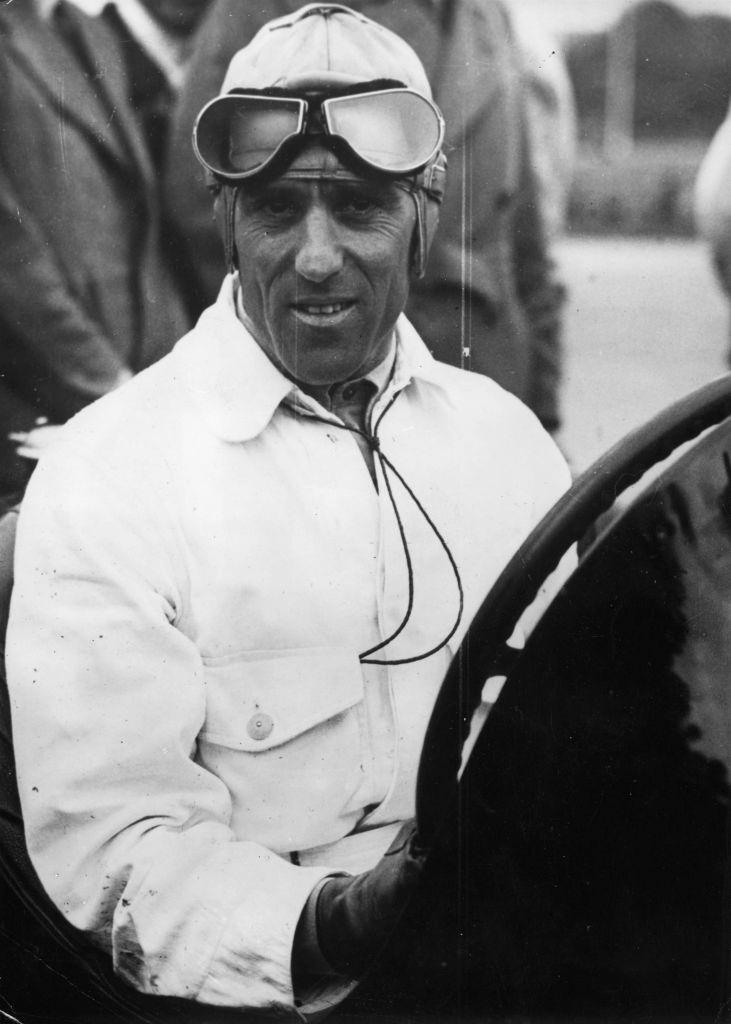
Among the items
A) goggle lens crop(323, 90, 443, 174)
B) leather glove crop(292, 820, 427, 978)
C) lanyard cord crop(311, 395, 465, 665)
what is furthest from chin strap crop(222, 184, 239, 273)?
leather glove crop(292, 820, 427, 978)

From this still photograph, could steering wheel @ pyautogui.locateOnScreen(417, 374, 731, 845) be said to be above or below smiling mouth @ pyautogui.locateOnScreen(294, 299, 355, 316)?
below

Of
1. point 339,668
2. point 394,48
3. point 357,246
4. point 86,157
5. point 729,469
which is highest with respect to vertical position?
point 394,48

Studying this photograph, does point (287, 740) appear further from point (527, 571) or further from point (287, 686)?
point (527, 571)

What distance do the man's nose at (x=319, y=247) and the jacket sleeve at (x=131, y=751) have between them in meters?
0.50

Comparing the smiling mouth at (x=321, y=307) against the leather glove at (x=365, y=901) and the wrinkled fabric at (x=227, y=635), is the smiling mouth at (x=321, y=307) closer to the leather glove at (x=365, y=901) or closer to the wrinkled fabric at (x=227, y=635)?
the wrinkled fabric at (x=227, y=635)

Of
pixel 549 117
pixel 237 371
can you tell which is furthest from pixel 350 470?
pixel 549 117

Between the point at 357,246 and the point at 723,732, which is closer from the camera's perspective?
the point at 357,246

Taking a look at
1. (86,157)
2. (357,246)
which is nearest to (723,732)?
(357,246)

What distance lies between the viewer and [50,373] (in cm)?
246

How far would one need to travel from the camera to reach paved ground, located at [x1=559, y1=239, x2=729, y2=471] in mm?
2379

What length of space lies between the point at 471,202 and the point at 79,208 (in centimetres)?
74

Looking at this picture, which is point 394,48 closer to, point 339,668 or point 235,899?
point 339,668

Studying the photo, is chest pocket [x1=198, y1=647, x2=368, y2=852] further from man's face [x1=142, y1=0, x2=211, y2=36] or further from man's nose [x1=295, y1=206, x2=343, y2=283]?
man's face [x1=142, y1=0, x2=211, y2=36]

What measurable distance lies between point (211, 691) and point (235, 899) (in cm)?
39
